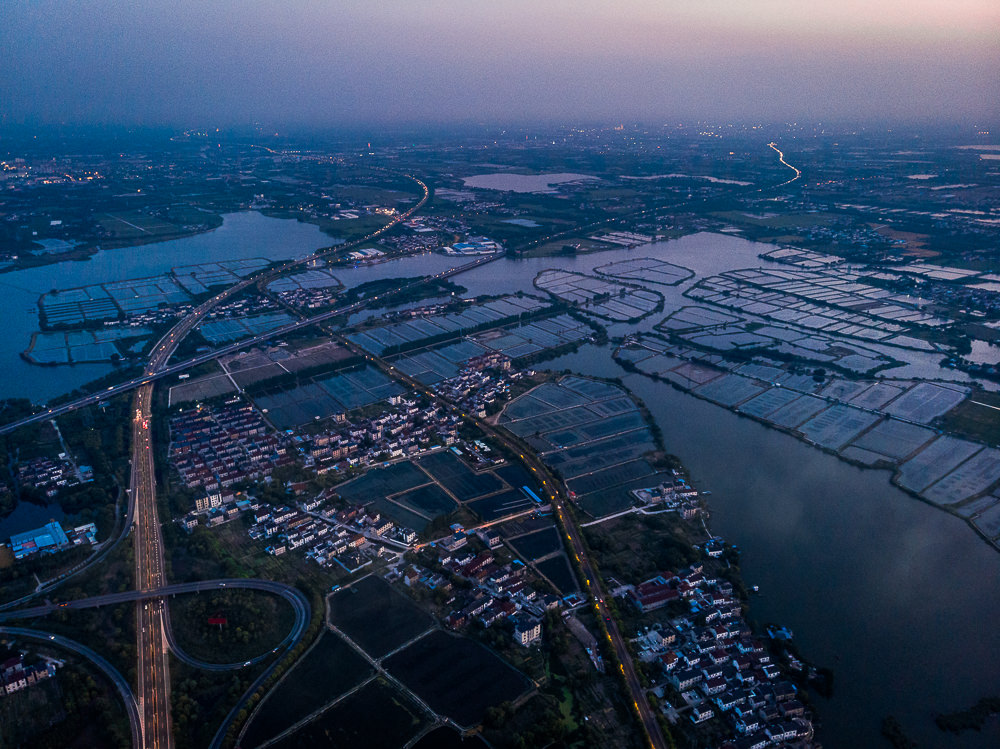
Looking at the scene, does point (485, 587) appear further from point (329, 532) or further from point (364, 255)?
point (364, 255)

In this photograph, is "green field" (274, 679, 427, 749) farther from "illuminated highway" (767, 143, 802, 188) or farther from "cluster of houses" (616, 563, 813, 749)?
"illuminated highway" (767, 143, 802, 188)

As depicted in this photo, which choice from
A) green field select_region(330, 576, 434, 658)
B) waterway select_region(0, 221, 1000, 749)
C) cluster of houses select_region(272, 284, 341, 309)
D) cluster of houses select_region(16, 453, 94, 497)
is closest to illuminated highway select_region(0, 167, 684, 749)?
cluster of houses select_region(16, 453, 94, 497)

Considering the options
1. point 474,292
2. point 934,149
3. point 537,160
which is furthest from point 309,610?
point 934,149

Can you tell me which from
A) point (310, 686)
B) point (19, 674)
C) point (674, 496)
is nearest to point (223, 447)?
point (19, 674)

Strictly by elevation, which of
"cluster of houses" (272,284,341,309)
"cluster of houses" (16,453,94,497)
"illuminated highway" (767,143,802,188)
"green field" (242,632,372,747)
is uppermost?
"illuminated highway" (767,143,802,188)

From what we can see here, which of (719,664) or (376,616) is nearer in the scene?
(719,664)

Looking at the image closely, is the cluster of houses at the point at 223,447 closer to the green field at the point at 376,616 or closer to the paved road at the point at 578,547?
the paved road at the point at 578,547

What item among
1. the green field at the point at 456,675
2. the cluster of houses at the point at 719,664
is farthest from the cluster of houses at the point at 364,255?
the green field at the point at 456,675
